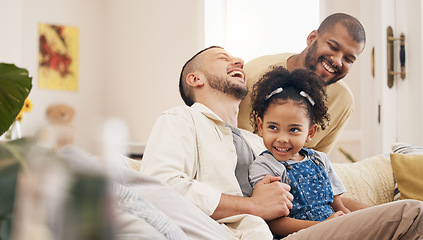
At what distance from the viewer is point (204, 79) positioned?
5.55 ft

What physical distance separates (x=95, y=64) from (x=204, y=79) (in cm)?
386

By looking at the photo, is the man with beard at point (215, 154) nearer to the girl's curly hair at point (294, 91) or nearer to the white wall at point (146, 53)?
the girl's curly hair at point (294, 91)

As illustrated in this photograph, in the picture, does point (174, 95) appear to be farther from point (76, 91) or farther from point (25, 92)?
point (25, 92)

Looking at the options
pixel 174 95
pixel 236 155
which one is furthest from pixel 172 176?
pixel 174 95

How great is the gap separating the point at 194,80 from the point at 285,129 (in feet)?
1.54

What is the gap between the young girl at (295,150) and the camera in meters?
1.34

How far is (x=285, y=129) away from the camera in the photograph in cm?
137

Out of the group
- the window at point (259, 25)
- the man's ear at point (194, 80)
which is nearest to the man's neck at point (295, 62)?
the man's ear at point (194, 80)

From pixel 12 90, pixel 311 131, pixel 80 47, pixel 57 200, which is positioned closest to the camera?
pixel 57 200

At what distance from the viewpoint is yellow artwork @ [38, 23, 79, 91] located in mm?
5039

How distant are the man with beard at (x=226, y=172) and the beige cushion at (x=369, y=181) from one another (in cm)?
46

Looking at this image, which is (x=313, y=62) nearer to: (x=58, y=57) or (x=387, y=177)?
(x=387, y=177)

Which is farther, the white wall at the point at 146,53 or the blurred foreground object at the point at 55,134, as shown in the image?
the white wall at the point at 146,53

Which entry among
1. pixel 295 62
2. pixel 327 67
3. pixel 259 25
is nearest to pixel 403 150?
pixel 327 67
